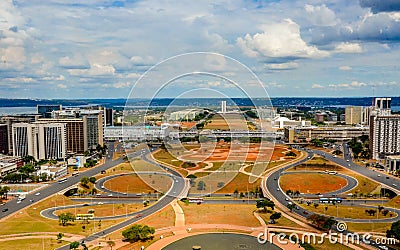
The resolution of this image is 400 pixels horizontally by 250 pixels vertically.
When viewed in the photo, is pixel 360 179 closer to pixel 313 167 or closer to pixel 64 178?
pixel 313 167

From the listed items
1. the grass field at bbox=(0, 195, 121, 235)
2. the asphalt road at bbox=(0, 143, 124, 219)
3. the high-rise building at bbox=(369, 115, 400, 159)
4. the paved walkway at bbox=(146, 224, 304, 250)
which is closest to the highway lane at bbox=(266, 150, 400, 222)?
the paved walkway at bbox=(146, 224, 304, 250)

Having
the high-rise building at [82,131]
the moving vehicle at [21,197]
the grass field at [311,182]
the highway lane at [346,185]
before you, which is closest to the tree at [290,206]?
the highway lane at [346,185]

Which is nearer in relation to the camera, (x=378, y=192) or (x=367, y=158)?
(x=378, y=192)

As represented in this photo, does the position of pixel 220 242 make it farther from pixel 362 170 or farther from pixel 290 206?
pixel 362 170

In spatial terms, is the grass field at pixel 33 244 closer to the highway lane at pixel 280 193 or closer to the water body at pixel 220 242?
the water body at pixel 220 242

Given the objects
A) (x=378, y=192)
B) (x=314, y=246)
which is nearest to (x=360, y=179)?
(x=378, y=192)

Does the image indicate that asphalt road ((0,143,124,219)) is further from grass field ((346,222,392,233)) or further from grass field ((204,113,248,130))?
grass field ((204,113,248,130))

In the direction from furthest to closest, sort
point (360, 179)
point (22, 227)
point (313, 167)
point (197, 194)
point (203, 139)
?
point (203, 139), point (313, 167), point (360, 179), point (197, 194), point (22, 227)

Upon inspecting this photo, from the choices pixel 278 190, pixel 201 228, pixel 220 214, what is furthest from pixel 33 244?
pixel 278 190
